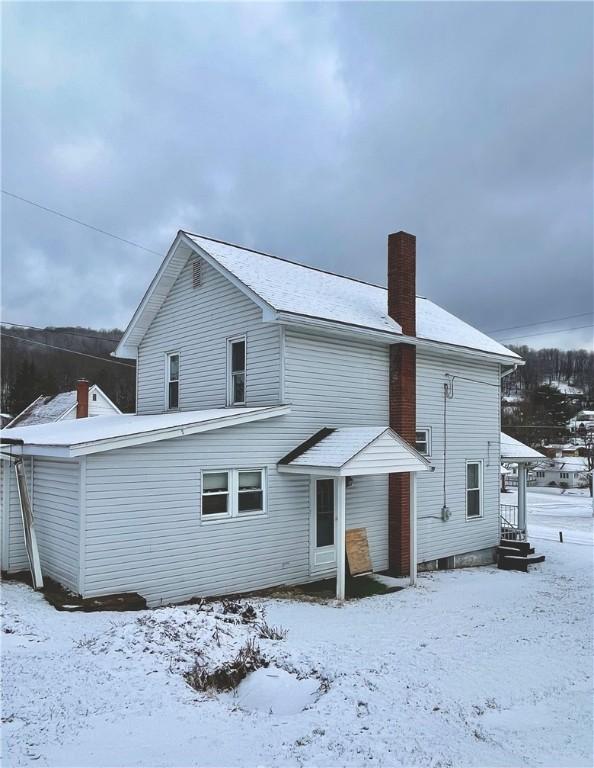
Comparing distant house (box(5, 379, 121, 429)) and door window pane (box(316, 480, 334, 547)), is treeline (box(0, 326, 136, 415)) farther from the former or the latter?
door window pane (box(316, 480, 334, 547))

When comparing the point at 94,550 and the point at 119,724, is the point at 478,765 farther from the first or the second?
the point at 94,550

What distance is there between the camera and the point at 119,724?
5.60m

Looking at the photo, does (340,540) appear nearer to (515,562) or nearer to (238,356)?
(238,356)

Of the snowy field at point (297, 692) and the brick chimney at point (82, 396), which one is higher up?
the brick chimney at point (82, 396)

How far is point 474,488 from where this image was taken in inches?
722

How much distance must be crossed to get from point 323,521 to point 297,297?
17.9ft

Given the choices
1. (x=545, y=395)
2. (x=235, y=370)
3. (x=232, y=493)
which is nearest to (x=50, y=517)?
(x=232, y=493)

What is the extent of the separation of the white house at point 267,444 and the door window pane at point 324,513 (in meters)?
0.04

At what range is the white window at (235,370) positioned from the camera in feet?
47.0

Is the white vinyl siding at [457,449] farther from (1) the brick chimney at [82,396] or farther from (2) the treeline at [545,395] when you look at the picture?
(2) the treeline at [545,395]

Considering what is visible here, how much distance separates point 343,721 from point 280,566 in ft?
22.2

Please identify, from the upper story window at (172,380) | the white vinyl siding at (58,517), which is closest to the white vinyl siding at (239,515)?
the white vinyl siding at (58,517)

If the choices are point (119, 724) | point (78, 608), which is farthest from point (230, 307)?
point (119, 724)

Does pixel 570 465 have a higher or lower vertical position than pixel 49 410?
lower
